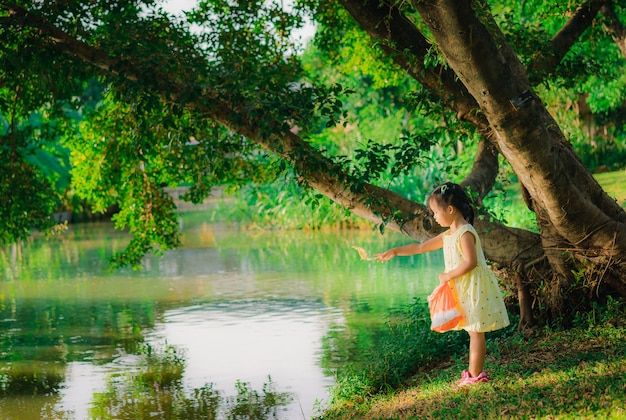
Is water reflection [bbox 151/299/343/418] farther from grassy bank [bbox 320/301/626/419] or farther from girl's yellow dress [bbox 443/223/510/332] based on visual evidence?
girl's yellow dress [bbox 443/223/510/332]

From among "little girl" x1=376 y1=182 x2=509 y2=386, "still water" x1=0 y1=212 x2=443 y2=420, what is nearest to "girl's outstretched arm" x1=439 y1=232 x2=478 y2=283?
"little girl" x1=376 y1=182 x2=509 y2=386

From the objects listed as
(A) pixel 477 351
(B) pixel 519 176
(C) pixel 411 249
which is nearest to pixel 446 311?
(A) pixel 477 351

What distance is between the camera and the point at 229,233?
88.5 ft

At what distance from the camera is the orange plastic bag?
6449mm

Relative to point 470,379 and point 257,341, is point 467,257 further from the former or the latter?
point 257,341

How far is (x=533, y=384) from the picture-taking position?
640cm

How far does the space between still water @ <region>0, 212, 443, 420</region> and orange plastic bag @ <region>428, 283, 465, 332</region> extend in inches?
74.2

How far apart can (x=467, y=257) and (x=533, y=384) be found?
38.6 inches

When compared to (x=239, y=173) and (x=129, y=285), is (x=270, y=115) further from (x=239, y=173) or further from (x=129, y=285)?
(x=129, y=285)

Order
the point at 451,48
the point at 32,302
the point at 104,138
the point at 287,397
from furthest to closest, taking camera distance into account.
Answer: the point at 32,302, the point at 104,138, the point at 287,397, the point at 451,48

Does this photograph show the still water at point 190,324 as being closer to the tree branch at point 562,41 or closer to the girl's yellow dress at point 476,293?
the girl's yellow dress at point 476,293

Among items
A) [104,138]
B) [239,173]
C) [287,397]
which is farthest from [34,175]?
[287,397]

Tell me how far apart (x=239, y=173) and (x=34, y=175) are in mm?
2495

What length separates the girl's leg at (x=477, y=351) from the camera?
646 cm
